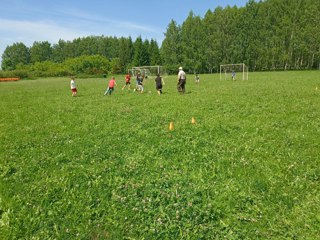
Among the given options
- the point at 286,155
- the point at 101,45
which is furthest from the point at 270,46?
the point at 101,45

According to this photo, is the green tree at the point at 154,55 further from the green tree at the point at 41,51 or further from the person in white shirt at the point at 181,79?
the green tree at the point at 41,51

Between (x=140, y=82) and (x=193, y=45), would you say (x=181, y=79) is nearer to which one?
(x=140, y=82)

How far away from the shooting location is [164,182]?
606 centimetres

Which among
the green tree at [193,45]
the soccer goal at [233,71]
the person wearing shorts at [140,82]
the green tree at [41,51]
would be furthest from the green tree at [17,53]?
the person wearing shorts at [140,82]

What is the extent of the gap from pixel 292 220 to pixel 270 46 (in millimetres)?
90001

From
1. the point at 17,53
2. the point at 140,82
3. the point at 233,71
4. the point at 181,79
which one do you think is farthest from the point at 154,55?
the point at 17,53

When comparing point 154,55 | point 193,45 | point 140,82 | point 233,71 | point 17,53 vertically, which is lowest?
point 233,71

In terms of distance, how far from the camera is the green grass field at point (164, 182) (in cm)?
461

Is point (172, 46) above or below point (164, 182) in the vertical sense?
above

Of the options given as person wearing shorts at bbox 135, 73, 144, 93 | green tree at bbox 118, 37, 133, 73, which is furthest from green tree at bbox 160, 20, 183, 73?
person wearing shorts at bbox 135, 73, 144, 93

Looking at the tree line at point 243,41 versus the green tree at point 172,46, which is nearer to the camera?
the tree line at point 243,41

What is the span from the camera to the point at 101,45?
536ft

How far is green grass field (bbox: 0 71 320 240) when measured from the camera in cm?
461

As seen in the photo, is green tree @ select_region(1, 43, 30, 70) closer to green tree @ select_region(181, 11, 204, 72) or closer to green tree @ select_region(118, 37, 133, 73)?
green tree @ select_region(118, 37, 133, 73)
